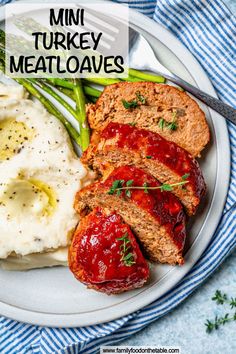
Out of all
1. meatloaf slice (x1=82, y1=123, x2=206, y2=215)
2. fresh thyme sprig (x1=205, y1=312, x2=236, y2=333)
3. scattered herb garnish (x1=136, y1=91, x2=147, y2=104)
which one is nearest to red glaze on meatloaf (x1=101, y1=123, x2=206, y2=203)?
meatloaf slice (x1=82, y1=123, x2=206, y2=215)

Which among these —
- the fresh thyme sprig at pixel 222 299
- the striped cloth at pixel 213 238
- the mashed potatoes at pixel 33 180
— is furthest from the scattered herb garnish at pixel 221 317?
the mashed potatoes at pixel 33 180

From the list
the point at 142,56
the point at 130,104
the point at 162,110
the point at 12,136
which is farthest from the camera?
the point at 142,56

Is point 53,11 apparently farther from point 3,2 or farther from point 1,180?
point 1,180

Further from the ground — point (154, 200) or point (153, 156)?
point (153, 156)

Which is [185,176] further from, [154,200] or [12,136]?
[12,136]

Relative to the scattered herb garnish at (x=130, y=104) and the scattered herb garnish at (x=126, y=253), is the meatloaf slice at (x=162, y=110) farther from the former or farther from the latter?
the scattered herb garnish at (x=126, y=253)

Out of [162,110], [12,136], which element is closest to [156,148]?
[162,110]

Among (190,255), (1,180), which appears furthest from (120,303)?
(1,180)

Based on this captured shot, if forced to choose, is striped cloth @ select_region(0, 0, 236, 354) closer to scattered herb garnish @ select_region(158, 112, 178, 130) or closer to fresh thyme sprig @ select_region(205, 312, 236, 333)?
fresh thyme sprig @ select_region(205, 312, 236, 333)

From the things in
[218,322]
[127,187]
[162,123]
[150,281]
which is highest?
[162,123]
